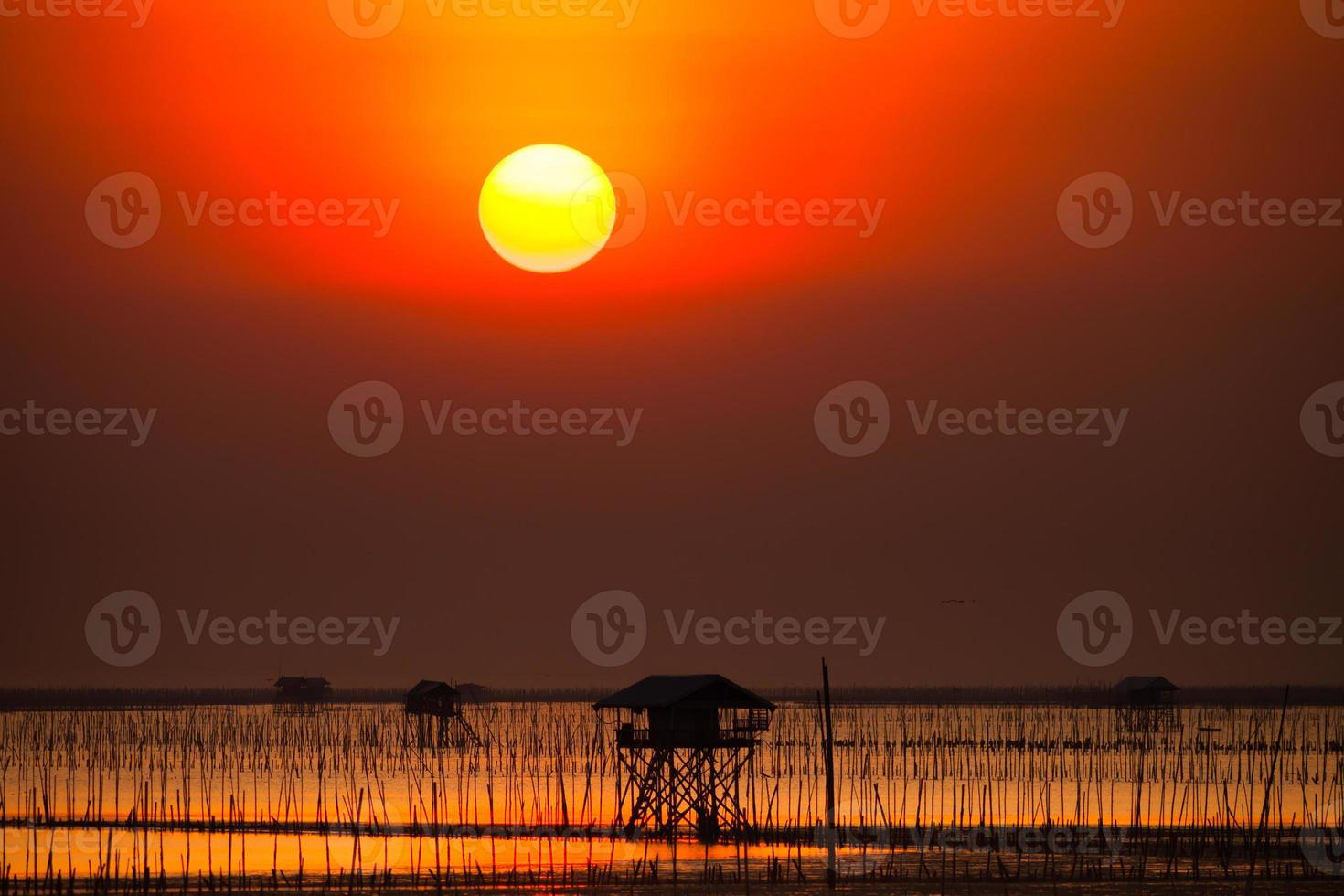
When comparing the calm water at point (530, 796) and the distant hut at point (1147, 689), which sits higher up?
the distant hut at point (1147, 689)

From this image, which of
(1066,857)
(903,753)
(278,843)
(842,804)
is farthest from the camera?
(903,753)

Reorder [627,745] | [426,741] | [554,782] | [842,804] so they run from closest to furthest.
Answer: [627,745] → [842,804] → [554,782] → [426,741]

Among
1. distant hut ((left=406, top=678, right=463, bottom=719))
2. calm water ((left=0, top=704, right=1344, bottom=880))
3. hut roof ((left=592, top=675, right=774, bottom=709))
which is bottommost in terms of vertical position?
calm water ((left=0, top=704, right=1344, bottom=880))

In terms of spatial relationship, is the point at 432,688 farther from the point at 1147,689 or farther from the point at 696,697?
the point at 1147,689

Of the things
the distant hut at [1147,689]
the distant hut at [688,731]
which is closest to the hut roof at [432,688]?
the distant hut at [688,731]

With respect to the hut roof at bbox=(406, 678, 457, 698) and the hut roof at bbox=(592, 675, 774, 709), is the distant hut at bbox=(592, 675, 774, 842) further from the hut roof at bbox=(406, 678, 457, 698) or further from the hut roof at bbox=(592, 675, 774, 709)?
the hut roof at bbox=(406, 678, 457, 698)

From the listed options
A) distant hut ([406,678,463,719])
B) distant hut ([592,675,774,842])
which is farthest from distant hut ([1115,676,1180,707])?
distant hut ([592,675,774,842])

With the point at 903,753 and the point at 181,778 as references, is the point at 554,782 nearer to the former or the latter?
the point at 181,778

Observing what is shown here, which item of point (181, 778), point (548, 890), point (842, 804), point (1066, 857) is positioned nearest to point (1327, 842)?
point (1066, 857)

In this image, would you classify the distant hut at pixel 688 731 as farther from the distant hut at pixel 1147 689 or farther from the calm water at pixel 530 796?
the distant hut at pixel 1147 689

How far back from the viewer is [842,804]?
216ft

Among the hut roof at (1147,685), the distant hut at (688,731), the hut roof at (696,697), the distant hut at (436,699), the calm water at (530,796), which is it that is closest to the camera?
the calm water at (530,796)

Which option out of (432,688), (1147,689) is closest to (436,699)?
(432,688)

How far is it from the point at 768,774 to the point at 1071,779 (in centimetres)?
1357
